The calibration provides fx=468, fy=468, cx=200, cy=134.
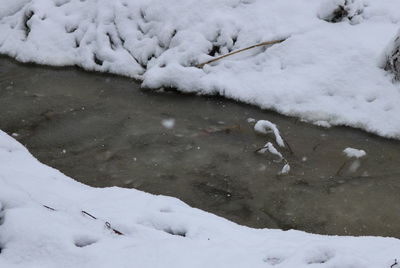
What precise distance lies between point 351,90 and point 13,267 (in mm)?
4188

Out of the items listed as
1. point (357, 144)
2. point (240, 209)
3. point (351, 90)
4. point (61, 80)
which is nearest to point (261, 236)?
point (240, 209)

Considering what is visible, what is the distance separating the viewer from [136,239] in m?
2.87

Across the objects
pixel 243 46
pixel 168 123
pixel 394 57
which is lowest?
pixel 168 123

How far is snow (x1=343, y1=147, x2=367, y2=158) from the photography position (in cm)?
467

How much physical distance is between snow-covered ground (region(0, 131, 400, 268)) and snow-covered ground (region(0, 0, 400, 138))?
2382 mm

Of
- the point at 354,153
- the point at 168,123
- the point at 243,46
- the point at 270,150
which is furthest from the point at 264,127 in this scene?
the point at 243,46

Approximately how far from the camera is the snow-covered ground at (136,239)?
256cm

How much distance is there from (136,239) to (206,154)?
196 cm

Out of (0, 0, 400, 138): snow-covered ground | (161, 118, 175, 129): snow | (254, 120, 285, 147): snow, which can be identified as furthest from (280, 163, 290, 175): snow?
(161, 118, 175, 129): snow

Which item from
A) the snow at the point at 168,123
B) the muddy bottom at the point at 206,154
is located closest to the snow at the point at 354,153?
the muddy bottom at the point at 206,154

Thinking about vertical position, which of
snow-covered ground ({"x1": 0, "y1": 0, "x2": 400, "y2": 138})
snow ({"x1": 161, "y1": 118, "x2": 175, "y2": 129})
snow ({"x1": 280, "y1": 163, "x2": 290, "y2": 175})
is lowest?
snow ({"x1": 161, "y1": 118, "x2": 175, "y2": 129})

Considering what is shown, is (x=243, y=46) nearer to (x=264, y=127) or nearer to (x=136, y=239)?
(x=264, y=127)

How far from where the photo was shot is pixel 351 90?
5.37 m

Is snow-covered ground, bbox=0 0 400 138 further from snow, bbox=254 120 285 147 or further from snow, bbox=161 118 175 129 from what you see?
snow, bbox=161 118 175 129
